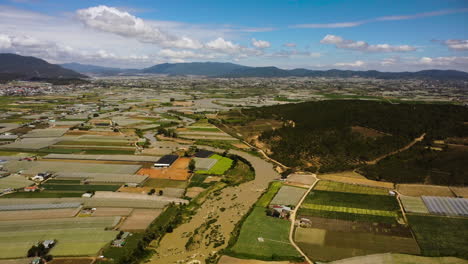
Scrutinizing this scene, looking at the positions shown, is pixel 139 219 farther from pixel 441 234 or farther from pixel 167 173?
pixel 441 234

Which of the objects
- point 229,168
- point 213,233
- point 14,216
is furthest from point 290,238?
point 14,216

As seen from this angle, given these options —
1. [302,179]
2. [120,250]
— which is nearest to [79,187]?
[120,250]

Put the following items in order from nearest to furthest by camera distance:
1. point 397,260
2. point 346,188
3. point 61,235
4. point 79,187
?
point 397,260 < point 61,235 < point 79,187 < point 346,188

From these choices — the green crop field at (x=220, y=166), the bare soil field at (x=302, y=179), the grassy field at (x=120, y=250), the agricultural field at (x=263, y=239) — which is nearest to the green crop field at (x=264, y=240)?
the agricultural field at (x=263, y=239)

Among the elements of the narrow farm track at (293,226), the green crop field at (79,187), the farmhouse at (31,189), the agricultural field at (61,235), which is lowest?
the green crop field at (79,187)

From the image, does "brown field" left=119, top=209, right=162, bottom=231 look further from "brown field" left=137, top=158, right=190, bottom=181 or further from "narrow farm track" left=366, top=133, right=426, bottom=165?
"narrow farm track" left=366, top=133, right=426, bottom=165

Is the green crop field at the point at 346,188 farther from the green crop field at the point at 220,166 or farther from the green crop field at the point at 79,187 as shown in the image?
the green crop field at the point at 79,187
